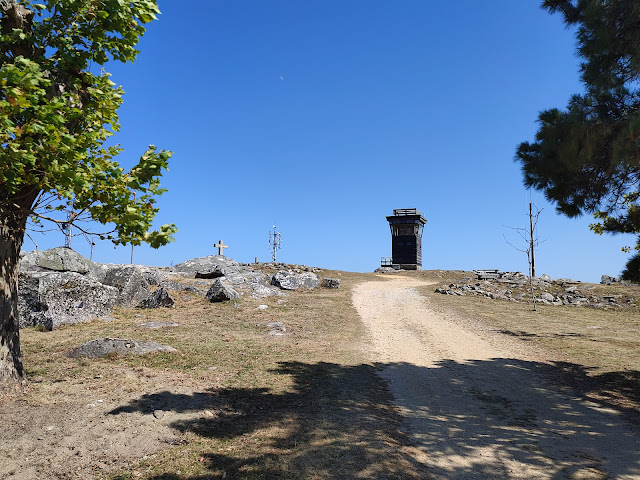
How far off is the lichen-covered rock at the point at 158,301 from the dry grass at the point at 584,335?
51.3ft

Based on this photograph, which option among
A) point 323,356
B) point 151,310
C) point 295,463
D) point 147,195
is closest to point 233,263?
point 151,310

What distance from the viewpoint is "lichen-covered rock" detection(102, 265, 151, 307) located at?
1886 cm

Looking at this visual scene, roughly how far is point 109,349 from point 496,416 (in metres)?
9.76

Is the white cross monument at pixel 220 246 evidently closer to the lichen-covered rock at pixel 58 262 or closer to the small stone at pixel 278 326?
the lichen-covered rock at pixel 58 262

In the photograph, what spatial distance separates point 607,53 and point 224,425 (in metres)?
12.0

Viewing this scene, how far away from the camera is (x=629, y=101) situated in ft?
31.0

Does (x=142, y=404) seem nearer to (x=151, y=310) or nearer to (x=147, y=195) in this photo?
(x=147, y=195)

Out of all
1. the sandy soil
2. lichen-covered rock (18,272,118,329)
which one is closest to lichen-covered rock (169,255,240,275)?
lichen-covered rock (18,272,118,329)

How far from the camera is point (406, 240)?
176ft

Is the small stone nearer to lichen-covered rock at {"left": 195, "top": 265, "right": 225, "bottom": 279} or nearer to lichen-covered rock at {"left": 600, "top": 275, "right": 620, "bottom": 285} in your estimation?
lichen-covered rock at {"left": 195, "top": 265, "right": 225, "bottom": 279}

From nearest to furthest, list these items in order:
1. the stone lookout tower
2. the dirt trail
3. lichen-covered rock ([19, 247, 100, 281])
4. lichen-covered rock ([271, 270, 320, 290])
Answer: the dirt trail < lichen-covered rock ([19, 247, 100, 281]) < lichen-covered rock ([271, 270, 320, 290]) < the stone lookout tower

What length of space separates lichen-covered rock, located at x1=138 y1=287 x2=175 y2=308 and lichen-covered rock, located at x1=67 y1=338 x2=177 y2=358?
8060 millimetres

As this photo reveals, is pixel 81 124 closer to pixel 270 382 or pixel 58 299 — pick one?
pixel 270 382

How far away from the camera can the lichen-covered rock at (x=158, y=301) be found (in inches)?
744
